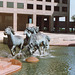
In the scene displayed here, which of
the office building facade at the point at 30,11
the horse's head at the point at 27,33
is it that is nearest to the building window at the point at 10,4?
the office building facade at the point at 30,11

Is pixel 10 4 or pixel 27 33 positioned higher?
pixel 10 4

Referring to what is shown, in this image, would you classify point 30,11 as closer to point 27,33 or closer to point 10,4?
point 10,4

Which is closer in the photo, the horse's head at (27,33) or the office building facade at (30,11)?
the horse's head at (27,33)

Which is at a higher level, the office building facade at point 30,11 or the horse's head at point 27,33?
the office building facade at point 30,11

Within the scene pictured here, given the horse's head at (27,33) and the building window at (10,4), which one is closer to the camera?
the horse's head at (27,33)

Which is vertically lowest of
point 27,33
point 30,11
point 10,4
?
point 27,33

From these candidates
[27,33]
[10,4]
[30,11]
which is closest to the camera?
[27,33]

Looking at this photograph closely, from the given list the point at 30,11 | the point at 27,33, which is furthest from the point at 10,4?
the point at 27,33

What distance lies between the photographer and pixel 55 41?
22984 mm

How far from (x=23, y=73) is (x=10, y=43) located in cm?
382

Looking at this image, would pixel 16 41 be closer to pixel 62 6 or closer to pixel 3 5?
pixel 3 5

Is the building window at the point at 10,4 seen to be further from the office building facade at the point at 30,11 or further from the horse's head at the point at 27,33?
the horse's head at the point at 27,33

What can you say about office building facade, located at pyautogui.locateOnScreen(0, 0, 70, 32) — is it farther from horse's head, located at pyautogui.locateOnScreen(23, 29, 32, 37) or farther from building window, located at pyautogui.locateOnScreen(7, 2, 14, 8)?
horse's head, located at pyautogui.locateOnScreen(23, 29, 32, 37)

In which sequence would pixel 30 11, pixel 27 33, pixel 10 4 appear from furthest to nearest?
pixel 30 11, pixel 10 4, pixel 27 33
